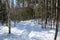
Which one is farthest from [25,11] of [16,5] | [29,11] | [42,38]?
[42,38]

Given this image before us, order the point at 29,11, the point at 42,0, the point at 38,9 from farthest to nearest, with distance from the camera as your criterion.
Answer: the point at 29,11
the point at 38,9
the point at 42,0

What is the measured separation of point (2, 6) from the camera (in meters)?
28.2

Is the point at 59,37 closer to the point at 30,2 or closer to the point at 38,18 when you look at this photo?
the point at 38,18

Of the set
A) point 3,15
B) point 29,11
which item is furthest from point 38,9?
point 3,15

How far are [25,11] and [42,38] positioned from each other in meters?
19.0

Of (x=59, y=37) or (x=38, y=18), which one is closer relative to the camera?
(x=59, y=37)

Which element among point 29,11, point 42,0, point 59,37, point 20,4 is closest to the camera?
point 59,37

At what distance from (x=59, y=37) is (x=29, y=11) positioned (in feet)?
60.1

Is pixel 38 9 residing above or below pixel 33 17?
above

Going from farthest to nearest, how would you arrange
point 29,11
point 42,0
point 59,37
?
1. point 29,11
2. point 42,0
3. point 59,37

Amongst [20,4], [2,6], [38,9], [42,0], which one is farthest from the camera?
[20,4]

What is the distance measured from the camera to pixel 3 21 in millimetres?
27328

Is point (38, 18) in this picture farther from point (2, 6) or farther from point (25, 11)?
point (2, 6)

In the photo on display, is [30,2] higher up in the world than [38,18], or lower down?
higher up
